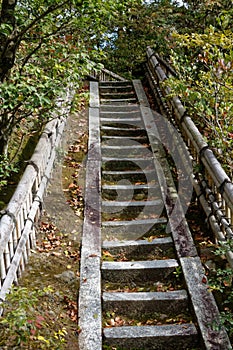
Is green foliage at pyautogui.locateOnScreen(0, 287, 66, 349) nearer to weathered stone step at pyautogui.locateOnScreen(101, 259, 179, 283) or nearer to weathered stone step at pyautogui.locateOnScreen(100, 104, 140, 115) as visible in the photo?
weathered stone step at pyautogui.locateOnScreen(101, 259, 179, 283)

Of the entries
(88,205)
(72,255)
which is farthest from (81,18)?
(72,255)

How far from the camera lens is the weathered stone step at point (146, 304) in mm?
4391

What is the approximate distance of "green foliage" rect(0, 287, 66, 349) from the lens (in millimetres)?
3264

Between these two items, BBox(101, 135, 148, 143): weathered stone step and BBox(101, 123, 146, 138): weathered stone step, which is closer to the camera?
BBox(101, 135, 148, 143): weathered stone step

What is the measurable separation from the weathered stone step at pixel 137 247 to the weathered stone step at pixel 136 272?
0.36m

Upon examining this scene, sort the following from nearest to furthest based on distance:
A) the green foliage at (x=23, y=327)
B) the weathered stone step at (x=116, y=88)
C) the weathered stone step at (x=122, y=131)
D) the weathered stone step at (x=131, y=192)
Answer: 1. the green foliage at (x=23, y=327)
2. the weathered stone step at (x=131, y=192)
3. the weathered stone step at (x=122, y=131)
4. the weathered stone step at (x=116, y=88)

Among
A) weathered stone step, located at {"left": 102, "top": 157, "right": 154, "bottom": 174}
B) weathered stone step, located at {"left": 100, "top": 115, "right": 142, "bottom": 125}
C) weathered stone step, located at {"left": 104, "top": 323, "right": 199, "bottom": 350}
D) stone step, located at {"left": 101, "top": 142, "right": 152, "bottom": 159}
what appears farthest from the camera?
weathered stone step, located at {"left": 100, "top": 115, "right": 142, "bottom": 125}

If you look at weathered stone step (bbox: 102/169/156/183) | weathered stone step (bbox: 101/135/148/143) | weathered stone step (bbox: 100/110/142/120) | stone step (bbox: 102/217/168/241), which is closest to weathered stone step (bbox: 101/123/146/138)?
weathered stone step (bbox: 101/135/148/143)

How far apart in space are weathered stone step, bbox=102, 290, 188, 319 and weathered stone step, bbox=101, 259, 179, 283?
14.6 inches

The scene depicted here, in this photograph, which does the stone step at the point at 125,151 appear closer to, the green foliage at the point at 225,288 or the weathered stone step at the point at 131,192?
the weathered stone step at the point at 131,192

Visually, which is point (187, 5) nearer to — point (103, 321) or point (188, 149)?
point (188, 149)

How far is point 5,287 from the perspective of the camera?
147 inches

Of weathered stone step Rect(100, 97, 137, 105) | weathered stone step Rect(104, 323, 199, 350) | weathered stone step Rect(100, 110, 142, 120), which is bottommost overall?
weathered stone step Rect(104, 323, 199, 350)

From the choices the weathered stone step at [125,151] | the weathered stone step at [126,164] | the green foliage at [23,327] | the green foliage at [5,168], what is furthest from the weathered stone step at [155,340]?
the weathered stone step at [125,151]
